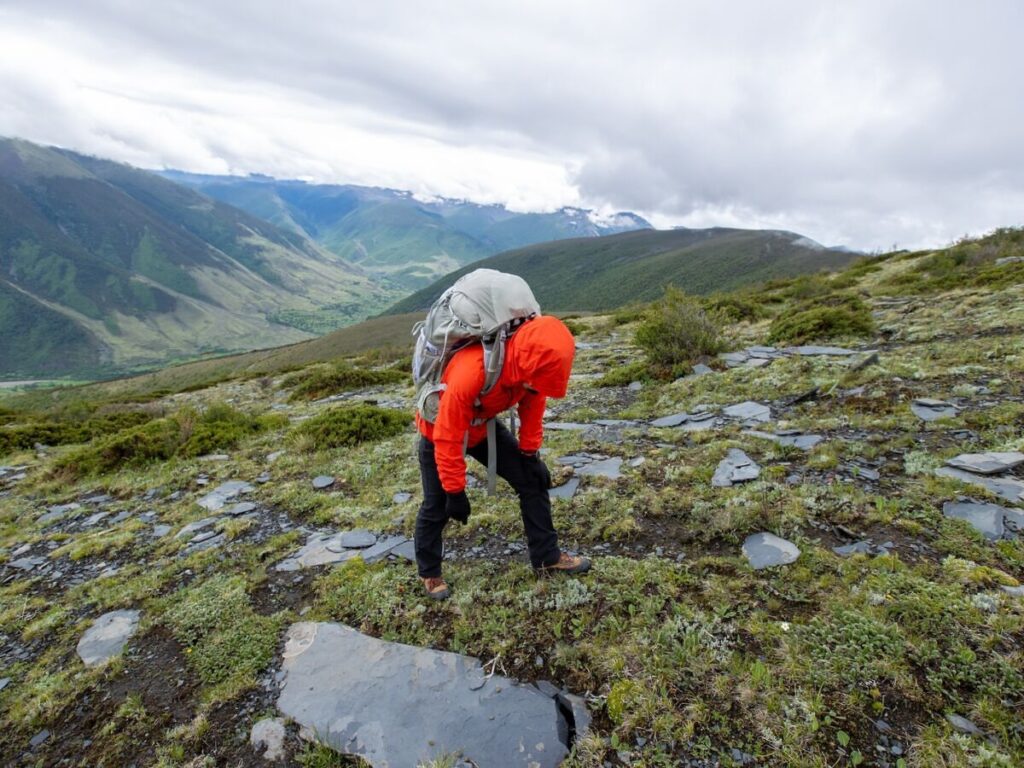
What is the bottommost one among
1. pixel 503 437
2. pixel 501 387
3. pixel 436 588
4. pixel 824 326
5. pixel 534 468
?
pixel 436 588

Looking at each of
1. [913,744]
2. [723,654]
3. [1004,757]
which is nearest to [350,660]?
[723,654]

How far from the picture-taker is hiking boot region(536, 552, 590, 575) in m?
5.33

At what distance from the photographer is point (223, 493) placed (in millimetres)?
9445

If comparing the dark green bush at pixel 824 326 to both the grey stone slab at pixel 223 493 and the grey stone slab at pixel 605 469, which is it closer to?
the grey stone slab at pixel 605 469

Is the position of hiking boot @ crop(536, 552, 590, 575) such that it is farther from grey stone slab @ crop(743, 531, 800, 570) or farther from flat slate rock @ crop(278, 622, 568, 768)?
grey stone slab @ crop(743, 531, 800, 570)

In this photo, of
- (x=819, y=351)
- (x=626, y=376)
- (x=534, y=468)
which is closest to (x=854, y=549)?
(x=534, y=468)

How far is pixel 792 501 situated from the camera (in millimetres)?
5961

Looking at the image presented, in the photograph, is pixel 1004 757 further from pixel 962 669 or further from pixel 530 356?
pixel 530 356

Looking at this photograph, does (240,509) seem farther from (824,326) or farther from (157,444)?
(824,326)

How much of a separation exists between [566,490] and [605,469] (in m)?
0.94

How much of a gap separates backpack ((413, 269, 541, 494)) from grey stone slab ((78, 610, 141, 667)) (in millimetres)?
4160

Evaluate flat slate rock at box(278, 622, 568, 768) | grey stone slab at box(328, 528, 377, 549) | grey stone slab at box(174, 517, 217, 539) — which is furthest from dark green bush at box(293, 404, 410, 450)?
flat slate rock at box(278, 622, 568, 768)

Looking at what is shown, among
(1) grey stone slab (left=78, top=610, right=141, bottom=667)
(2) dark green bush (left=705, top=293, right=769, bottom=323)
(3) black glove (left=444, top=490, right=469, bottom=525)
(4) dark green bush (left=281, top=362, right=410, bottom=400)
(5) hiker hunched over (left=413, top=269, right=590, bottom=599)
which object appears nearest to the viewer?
(5) hiker hunched over (left=413, top=269, right=590, bottom=599)

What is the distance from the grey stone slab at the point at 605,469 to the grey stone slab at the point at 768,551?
2311mm
